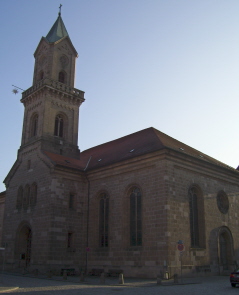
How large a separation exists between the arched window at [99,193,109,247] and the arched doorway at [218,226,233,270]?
9.99 metres

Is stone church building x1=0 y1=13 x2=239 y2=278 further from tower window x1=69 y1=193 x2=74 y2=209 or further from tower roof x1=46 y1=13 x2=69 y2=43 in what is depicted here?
tower roof x1=46 y1=13 x2=69 y2=43

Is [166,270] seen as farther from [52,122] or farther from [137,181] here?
[52,122]

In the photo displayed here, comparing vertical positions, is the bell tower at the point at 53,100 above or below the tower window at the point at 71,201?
above

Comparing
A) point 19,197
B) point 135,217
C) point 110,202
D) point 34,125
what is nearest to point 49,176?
point 19,197

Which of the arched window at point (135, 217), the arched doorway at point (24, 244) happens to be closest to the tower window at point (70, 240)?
the arched doorway at point (24, 244)

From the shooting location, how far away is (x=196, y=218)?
2789cm

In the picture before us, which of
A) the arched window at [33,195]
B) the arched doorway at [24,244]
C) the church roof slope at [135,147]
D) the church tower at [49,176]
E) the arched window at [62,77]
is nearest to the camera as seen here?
the church roof slope at [135,147]

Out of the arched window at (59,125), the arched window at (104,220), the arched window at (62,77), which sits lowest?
the arched window at (104,220)

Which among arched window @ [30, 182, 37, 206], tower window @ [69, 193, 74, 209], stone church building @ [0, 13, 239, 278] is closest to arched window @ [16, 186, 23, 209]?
stone church building @ [0, 13, 239, 278]

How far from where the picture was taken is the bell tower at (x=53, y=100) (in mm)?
34750

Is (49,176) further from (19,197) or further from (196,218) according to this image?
(196,218)

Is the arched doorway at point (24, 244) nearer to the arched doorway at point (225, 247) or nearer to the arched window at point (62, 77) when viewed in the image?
the arched window at point (62, 77)

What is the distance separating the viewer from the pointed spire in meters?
38.7

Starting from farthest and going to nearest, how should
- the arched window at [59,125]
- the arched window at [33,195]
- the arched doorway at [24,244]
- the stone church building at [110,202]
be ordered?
the arched window at [59,125], the arched window at [33,195], the arched doorway at [24,244], the stone church building at [110,202]
